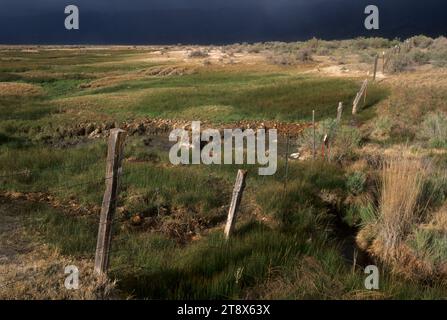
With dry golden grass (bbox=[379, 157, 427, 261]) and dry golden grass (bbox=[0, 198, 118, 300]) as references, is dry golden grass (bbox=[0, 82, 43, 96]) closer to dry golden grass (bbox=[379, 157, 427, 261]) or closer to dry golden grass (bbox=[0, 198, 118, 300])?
dry golden grass (bbox=[0, 198, 118, 300])

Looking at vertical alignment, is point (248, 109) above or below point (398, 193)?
above

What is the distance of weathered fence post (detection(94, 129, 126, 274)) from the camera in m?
6.10

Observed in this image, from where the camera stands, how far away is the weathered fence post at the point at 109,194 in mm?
6098

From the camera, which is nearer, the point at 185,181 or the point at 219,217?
the point at 219,217

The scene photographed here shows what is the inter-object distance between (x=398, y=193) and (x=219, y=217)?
4.08 metres

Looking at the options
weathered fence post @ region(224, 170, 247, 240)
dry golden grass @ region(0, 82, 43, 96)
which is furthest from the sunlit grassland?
dry golden grass @ region(0, 82, 43, 96)

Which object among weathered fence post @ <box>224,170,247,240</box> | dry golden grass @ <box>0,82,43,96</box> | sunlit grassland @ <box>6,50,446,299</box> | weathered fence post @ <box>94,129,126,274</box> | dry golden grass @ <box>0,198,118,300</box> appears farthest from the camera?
dry golden grass @ <box>0,82,43,96</box>

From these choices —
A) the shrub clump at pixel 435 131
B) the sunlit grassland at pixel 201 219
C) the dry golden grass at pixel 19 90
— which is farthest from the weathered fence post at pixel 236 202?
the dry golden grass at pixel 19 90

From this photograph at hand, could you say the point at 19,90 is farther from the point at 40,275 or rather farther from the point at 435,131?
the point at 40,275

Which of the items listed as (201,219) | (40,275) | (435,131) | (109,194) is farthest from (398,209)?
(435,131)
